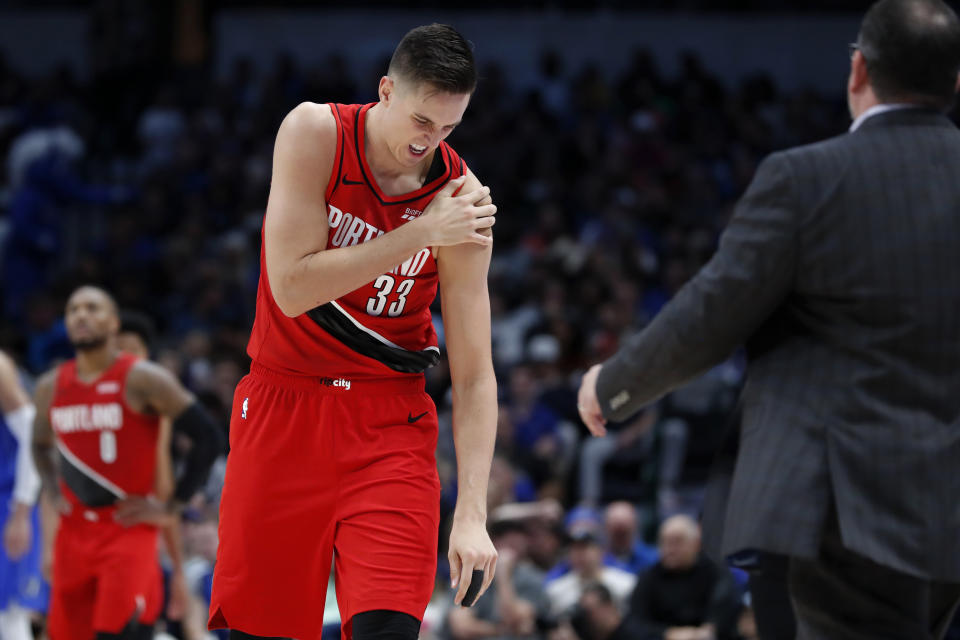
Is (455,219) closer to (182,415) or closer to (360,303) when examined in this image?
(360,303)

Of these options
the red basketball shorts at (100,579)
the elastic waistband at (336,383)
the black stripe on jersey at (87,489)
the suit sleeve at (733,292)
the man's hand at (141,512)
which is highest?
the suit sleeve at (733,292)

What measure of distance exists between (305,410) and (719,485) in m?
1.32

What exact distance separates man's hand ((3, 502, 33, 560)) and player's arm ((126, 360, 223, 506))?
97cm

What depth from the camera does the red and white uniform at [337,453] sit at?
396cm

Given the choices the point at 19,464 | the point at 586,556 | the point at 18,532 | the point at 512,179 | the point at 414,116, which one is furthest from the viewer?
the point at 512,179

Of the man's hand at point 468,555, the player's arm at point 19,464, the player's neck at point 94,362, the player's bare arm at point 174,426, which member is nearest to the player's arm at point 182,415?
the player's bare arm at point 174,426

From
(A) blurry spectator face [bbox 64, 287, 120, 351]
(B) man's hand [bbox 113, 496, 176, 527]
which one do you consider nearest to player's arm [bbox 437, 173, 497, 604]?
(B) man's hand [bbox 113, 496, 176, 527]

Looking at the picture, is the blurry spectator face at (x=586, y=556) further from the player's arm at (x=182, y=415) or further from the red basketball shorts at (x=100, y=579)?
the red basketball shorts at (x=100, y=579)

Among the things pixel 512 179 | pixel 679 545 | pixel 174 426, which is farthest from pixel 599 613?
pixel 512 179

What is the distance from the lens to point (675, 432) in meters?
10.7

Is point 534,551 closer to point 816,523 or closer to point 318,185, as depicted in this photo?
point 318,185

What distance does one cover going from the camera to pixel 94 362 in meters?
7.25

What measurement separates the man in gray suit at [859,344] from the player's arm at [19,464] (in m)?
5.25

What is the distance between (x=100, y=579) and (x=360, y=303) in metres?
3.52
